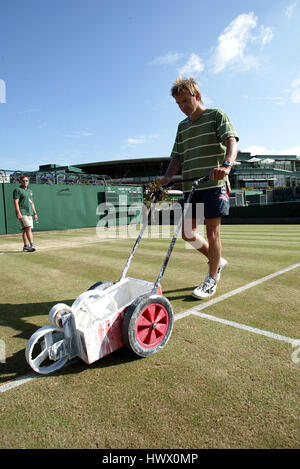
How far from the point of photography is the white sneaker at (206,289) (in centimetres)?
317

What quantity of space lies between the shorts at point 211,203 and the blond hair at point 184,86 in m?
1.00

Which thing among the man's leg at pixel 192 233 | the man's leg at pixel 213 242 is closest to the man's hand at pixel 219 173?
the man's leg at pixel 213 242

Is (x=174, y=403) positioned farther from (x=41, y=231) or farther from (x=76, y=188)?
(x=76, y=188)

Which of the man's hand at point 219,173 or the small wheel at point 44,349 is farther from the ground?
the man's hand at point 219,173

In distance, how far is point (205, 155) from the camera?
3.14m

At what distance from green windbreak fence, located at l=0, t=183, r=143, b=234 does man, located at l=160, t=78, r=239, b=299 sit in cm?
1254

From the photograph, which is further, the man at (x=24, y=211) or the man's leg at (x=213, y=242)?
the man at (x=24, y=211)

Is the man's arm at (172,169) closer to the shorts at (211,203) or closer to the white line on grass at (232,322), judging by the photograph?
the shorts at (211,203)

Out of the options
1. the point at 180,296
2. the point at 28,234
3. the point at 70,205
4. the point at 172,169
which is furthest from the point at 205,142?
the point at 70,205

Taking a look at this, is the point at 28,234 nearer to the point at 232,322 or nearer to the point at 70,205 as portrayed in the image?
the point at 232,322

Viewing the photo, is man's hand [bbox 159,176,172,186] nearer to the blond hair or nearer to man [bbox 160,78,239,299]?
man [bbox 160,78,239,299]

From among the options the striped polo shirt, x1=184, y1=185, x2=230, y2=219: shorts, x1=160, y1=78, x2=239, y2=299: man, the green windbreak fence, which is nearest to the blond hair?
x1=160, y1=78, x2=239, y2=299: man

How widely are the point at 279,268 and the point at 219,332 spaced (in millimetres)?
2683
